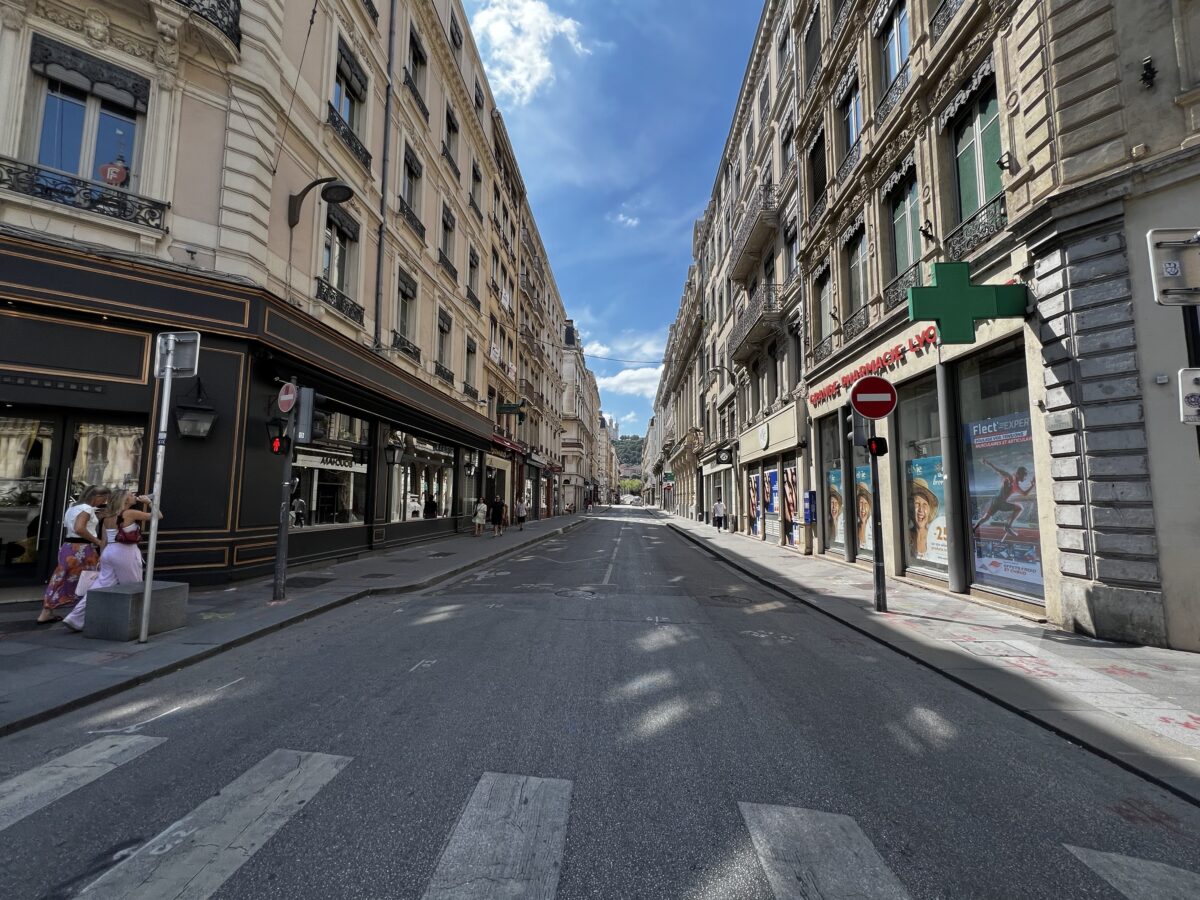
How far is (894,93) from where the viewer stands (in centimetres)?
1167

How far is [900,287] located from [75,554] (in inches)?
567

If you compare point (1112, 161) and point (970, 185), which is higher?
point (970, 185)

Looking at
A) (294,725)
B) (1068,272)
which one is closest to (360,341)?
(294,725)

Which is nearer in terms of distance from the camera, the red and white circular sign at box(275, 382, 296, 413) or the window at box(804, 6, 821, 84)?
the red and white circular sign at box(275, 382, 296, 413)

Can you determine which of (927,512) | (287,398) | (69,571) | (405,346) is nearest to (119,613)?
(69,571)

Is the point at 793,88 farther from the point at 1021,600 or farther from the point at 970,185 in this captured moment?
the point at 1021,600

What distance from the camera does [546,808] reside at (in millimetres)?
2879

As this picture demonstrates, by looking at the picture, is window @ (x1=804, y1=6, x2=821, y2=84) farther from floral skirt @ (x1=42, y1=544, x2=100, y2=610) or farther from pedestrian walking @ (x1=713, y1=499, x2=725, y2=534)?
floral skirt @ (x1=42, y1=544, x2=100, y2=610)

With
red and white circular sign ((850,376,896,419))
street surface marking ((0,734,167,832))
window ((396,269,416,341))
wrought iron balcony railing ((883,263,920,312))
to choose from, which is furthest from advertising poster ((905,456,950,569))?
window ((396,269,416,341))

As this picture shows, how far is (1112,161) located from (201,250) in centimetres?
1345

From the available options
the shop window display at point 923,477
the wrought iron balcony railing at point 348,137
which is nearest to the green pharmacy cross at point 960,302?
the shop window display at point 923,477

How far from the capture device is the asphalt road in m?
2.38

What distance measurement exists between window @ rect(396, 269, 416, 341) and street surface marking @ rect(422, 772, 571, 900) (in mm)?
15214

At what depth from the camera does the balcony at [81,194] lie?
8.03 metres
